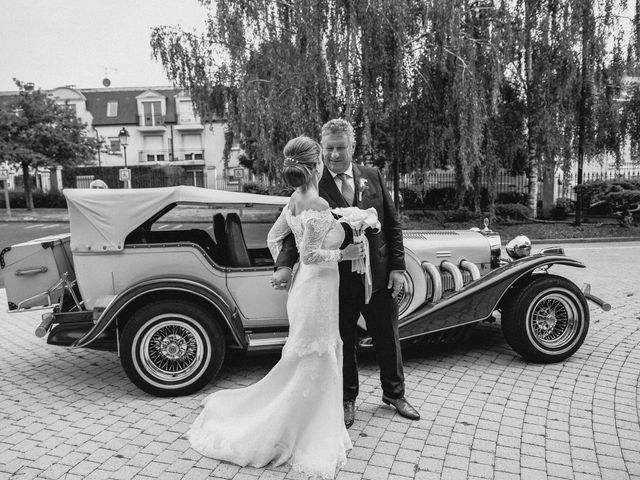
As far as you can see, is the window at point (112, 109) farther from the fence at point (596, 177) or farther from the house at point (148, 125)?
the fence at point (596, 177)

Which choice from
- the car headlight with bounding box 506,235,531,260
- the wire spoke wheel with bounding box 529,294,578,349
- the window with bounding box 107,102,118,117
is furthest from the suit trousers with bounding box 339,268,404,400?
the window with bounding box 107,102,118,117

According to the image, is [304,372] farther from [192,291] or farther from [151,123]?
[151,123]

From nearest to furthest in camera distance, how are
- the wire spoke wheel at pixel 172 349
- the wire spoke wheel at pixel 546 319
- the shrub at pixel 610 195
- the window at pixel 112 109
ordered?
the wire spoke wheel at pixel 172 349
the wire spoke wheel at pixel 546 319
the shrub at pixel 610 195
the window at pixel 112 109

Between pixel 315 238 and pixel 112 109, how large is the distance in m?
50.5

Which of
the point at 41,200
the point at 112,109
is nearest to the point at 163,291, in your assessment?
the point at 41,200

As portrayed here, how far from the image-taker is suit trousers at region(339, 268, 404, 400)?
3496 mm

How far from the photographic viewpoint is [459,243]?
5348 mm

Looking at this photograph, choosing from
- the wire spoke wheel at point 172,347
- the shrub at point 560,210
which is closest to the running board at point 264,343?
the wire spoke wheel at point 172,347

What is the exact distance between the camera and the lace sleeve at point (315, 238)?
122 inches

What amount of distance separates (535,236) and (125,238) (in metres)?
13.5

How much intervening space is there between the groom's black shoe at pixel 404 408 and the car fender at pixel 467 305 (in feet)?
2.57

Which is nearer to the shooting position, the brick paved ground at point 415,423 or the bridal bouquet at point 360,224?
the brick paved ground at point 415,423

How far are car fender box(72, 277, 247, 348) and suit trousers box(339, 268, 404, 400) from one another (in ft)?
3.30

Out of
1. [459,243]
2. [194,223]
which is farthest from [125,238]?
[459,243]
